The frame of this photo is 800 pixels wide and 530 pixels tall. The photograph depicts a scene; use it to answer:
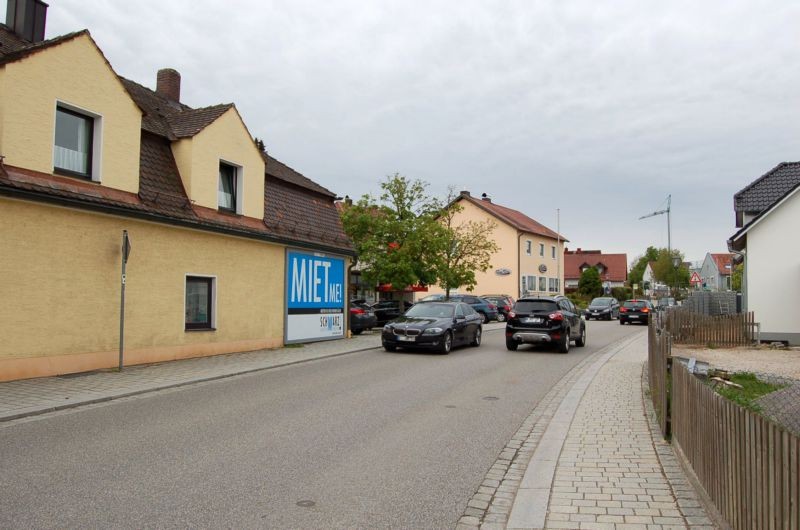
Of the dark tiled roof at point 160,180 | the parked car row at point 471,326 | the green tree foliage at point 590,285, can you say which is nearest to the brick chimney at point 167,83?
the dark tiled roof at point 160,180

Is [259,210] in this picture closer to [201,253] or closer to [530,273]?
[201,253]

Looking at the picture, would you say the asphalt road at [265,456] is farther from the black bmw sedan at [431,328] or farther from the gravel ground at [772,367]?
the black bmw sedan at [431,328]

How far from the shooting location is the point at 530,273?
52562mm

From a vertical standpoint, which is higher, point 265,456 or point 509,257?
point 509,257

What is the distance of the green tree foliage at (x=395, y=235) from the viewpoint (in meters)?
28.2

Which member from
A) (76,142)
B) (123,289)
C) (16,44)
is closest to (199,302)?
(123,289)

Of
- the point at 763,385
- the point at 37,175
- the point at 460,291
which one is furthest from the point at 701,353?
the point at 460,291

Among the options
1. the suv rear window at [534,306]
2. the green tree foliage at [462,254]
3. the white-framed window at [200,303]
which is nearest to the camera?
the white-framed window at [200,303]

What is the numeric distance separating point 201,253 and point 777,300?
58.9ft

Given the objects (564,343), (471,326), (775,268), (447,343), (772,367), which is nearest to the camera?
(772,367)

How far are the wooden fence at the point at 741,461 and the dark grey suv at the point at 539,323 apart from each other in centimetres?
1157

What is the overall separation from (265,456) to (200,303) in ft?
30.6

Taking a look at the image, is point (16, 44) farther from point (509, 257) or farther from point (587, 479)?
point (509, 257)

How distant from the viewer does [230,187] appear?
16.8 meters
